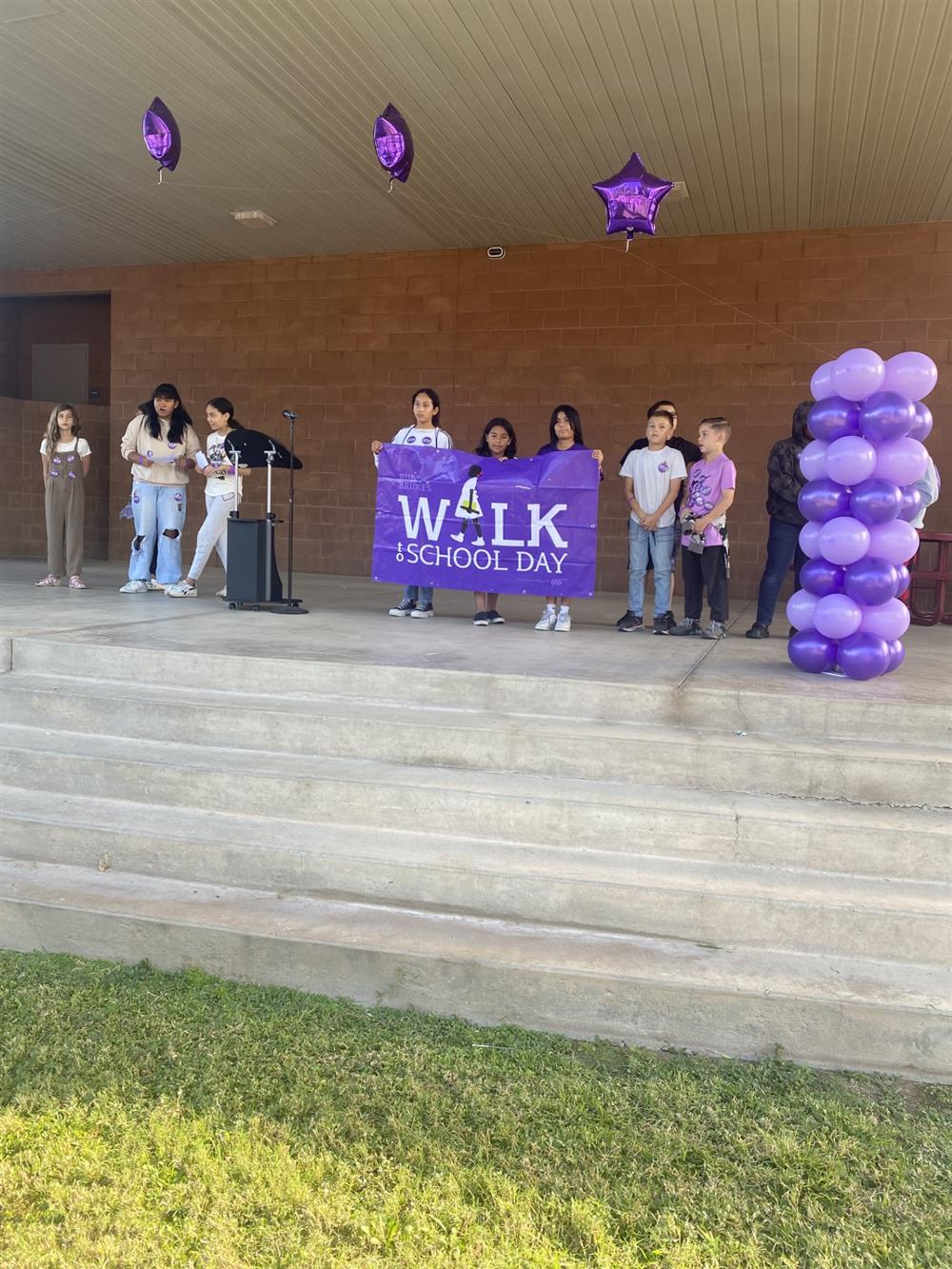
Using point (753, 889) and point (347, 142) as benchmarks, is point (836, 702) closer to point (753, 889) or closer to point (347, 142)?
point (753, 889)

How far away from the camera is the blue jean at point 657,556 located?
5.54 meters

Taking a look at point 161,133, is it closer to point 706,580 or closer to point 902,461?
point 706,580

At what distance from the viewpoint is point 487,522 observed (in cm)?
566

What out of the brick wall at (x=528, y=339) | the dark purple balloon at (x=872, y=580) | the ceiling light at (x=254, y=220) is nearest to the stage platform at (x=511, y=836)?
the dark purple balloon at (x=872, y=580)

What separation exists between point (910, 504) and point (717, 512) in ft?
4.40

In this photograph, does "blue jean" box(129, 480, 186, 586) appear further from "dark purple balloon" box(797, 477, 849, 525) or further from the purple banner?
"dark purple balloon" box(797, 477, 849, 525)

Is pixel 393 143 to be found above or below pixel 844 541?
above

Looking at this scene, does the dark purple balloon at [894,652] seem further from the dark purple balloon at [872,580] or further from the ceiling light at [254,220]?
the ceiling light at [254,220]

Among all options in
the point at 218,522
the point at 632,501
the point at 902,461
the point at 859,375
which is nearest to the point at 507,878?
the point at 902,461

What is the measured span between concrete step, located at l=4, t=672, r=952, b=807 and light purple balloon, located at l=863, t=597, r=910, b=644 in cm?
76

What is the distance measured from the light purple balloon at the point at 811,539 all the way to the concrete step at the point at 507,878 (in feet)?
5.42

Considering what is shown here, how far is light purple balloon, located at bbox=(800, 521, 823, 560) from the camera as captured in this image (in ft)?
13.3

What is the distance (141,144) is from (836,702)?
7266 mm

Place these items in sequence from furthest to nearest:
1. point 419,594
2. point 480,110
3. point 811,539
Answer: point 480,110
point 419,594
point 811,539
